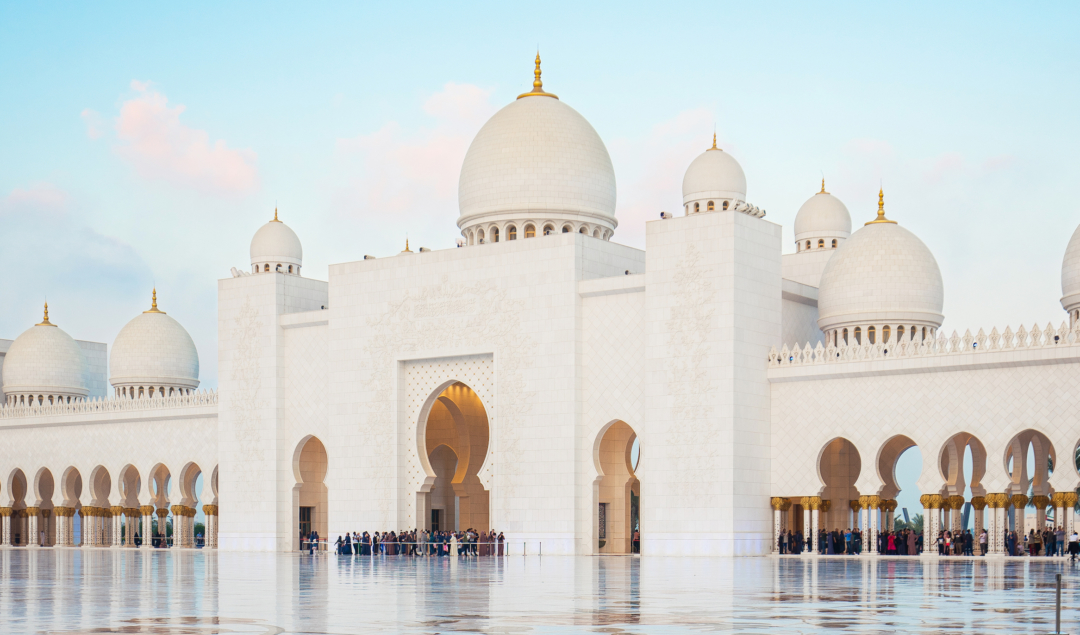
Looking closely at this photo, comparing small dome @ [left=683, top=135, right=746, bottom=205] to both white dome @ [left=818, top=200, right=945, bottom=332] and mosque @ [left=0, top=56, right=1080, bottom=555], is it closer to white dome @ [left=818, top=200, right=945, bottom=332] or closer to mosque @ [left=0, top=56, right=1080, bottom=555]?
mosque @ [left=0, top=56, right=1080, bottom=555]

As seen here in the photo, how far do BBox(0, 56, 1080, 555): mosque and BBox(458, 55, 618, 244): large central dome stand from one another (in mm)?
51

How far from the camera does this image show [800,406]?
23266 millimetres

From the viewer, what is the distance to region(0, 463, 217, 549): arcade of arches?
3189cm

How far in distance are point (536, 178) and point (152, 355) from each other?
553 inches

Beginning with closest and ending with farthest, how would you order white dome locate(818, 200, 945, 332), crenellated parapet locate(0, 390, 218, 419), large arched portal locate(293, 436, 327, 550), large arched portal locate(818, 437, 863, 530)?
white dome locate(818, 200, 945, 332), large arched portal locate(818, 437, 863, 530), large arched portal locate(293, 436, 327, 550), crenellated parapet locate(0, 390, 218, 419)

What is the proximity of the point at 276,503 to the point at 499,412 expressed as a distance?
6.43 meters

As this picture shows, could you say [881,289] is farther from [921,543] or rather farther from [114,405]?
[114,405]

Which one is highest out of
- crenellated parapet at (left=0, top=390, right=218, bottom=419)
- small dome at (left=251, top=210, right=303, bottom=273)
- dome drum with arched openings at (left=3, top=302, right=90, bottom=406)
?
small dome at (left=251, top=210, right=303, bottom=273)

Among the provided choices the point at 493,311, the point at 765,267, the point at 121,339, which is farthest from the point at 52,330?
the point at 765,267

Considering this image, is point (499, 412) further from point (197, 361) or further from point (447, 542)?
point (197, 361)

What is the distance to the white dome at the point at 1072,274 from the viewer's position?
22641 millimetres

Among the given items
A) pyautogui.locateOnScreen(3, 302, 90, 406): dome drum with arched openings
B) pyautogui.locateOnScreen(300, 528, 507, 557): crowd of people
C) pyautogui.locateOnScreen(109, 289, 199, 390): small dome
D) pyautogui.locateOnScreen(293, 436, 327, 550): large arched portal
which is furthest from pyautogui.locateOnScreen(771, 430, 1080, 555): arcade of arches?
pyautogui.locateOnScreen(3, 302, 90, 406): dome drum with arched openings

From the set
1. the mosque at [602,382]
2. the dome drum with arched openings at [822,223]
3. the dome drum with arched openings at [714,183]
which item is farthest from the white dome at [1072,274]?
the dome drum with arched openings at [822,223]

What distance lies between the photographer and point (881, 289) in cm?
2444
